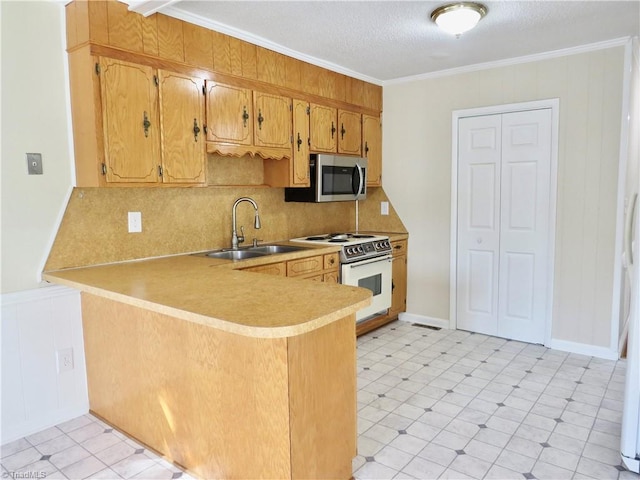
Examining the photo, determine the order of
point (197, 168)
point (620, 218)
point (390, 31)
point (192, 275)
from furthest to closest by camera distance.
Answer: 1. point (620, 218)
2. point (390, 31)
3. point (197, 168)
4. point (192, 275)

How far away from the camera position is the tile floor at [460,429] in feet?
7.18

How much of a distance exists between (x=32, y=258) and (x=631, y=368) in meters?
3.14

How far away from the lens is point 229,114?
123 inches

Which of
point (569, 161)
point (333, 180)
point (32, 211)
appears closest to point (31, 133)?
point (32, 211)

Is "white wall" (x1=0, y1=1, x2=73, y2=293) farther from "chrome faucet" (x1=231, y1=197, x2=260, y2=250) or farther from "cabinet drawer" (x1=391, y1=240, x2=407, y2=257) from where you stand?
"cabinet drawer" (x1=391, y1=240, x2=407, y2=257)

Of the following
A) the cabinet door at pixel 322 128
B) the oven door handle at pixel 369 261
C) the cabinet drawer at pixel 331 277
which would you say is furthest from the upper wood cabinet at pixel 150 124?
the oven door handle at pixel 369 261

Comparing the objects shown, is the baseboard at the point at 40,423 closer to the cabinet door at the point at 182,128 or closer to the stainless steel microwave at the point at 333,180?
the cabinet door at the point at 182,128

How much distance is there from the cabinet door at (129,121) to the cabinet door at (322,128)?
4.83ft

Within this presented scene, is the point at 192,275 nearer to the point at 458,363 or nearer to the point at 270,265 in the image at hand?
the point at 270,265

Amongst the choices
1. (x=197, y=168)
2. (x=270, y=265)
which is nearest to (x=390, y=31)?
(x=197, y=168)

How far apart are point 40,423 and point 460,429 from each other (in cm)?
240

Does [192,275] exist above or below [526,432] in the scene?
above

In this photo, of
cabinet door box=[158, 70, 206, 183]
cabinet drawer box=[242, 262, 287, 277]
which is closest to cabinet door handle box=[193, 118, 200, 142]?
cabinet door box=[158, 70, 206, 183]

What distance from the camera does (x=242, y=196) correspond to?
12.3 feet
